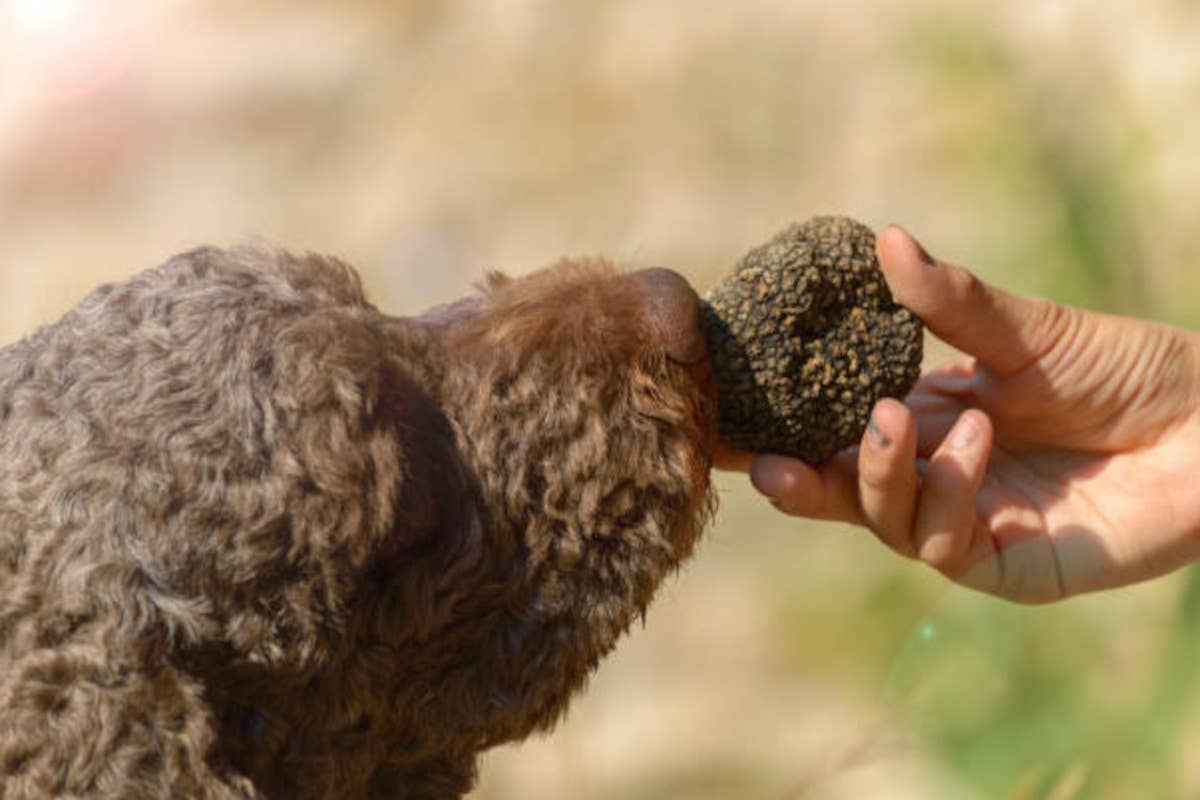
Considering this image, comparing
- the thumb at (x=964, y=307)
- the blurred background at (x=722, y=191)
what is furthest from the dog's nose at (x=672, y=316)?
the blurred background at (x=722, y=191)

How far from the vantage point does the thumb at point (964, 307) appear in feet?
7.75

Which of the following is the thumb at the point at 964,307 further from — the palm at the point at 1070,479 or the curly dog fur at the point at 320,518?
the curly dog fur at the point at 320,518

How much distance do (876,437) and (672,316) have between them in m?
0.37

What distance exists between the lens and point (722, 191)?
4.63 meters

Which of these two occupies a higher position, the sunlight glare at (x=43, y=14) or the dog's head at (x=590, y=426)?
the sunlight glare at (x=43, y=14)

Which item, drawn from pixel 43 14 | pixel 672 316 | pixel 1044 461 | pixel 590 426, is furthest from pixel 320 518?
pixel 43 14

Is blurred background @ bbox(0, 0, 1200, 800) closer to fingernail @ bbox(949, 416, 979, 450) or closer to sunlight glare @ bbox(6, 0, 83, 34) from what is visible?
sunlight glare @ bbox(6, 0, 83, 34)

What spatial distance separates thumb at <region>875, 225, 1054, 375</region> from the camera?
7.75ft

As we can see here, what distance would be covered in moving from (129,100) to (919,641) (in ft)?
9.54

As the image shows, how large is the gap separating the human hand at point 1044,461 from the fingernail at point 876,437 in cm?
12

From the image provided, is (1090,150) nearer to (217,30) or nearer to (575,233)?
(575,233)

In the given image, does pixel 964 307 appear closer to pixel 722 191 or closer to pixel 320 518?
pixel 320 518

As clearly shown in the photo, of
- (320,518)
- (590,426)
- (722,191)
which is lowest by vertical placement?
(320,518)

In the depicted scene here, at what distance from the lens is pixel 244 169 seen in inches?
193
